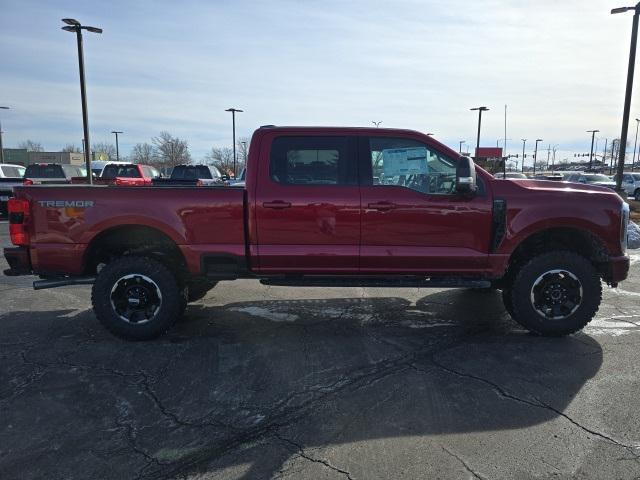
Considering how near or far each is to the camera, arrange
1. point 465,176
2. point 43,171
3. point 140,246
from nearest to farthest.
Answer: point 465,176
point 140,246
point 43,171

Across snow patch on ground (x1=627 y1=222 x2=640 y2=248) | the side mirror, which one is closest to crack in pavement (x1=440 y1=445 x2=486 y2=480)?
the side mirror

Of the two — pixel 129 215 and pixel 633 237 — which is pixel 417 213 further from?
pixel 633 237

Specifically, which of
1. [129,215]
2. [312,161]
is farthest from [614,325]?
[129,215]

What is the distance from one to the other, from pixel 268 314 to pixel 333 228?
1620 mm

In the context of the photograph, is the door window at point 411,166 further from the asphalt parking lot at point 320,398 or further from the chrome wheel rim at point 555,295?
the asphalt parking lot at point 320,398

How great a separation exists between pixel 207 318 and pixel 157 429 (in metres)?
2.39

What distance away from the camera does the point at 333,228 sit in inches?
176

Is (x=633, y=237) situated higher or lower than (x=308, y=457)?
higher

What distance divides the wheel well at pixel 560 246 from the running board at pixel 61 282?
→ 442cm

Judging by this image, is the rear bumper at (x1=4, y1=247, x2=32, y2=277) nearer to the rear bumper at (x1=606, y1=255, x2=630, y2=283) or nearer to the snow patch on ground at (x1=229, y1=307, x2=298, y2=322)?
the snow patch on ground at (x1=229, y1=307, x2=298, y2=322)

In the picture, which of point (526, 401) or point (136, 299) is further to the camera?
point (136, 299)

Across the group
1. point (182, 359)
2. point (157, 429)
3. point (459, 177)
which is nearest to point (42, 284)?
point (182, 359)

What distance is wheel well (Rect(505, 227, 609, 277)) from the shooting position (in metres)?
4.70

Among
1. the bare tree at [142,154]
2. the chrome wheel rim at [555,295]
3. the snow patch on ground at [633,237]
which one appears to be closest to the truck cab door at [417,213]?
the chrome wheel rim at [555,295]
